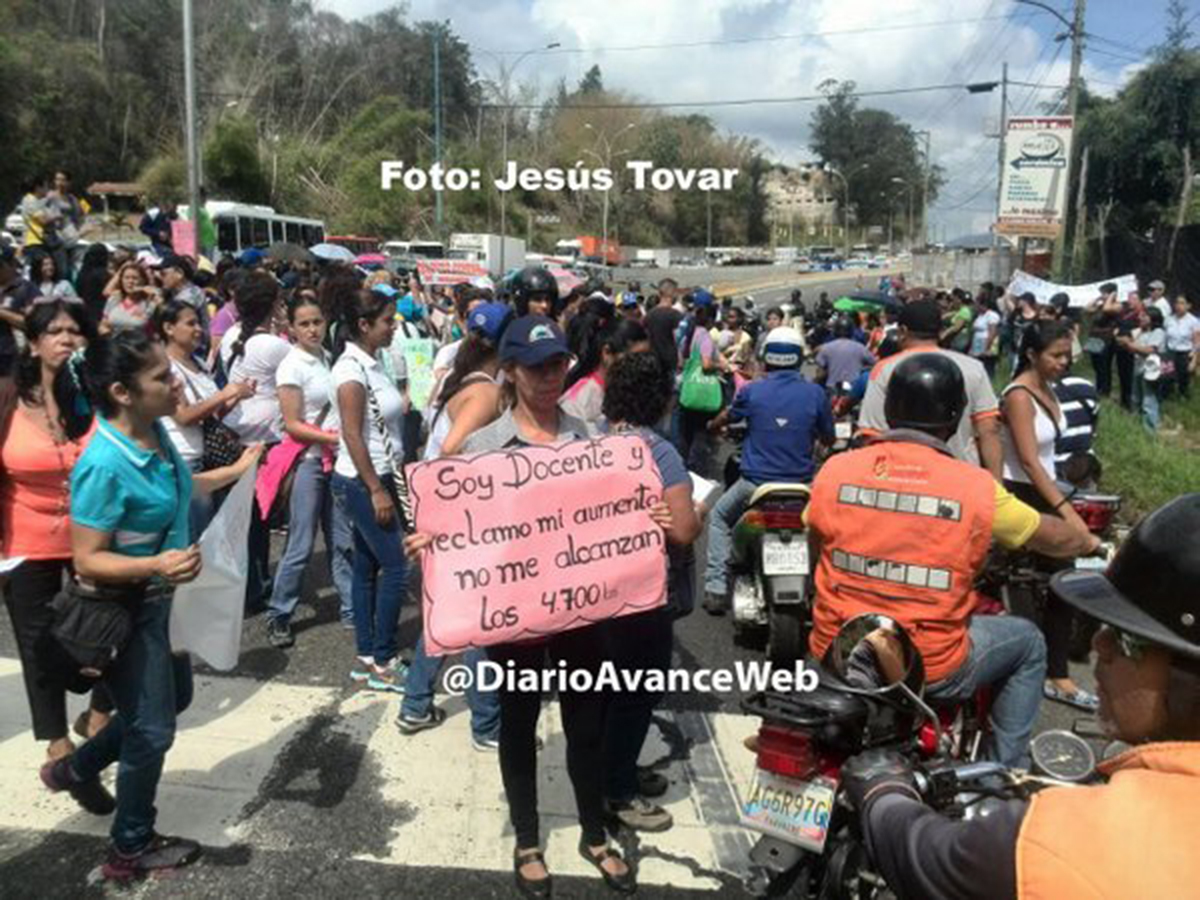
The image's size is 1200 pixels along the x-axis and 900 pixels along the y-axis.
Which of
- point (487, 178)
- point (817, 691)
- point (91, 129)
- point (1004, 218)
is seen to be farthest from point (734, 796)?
point (487, 178)

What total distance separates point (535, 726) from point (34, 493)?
1.94m

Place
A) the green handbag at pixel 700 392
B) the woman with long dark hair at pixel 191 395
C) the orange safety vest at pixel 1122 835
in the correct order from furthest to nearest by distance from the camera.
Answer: the green handbag at pixel 700 392 < the woman with long dark hair at pixel 191 395 < the orange safety vest at pixel 1122 835

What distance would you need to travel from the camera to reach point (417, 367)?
6867mm

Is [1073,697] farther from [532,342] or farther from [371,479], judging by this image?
[371,479]

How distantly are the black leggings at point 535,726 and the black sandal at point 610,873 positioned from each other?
175 millimetres

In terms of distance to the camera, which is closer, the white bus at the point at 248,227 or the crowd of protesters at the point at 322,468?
the crowd of protesters at the point at 322,468

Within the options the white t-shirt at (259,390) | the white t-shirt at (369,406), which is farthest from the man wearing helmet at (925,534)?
the white t-shirt at (259,390)

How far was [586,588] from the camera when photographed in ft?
9.71

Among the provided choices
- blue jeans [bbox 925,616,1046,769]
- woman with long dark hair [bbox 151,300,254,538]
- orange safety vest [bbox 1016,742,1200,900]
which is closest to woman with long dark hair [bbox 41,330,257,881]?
woman with long dark hair [bbox 151,300,254,538]

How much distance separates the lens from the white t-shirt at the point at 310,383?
496cm

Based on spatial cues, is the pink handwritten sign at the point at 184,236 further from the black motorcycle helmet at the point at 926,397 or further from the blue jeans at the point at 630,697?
the black motorcycle helmet at the point at 926,397

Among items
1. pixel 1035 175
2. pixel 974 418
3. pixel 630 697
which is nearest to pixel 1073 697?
pixel 974 418

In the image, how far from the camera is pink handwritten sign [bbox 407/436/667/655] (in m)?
2.85

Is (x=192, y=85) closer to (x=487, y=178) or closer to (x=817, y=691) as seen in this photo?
(x=817, y=691)
